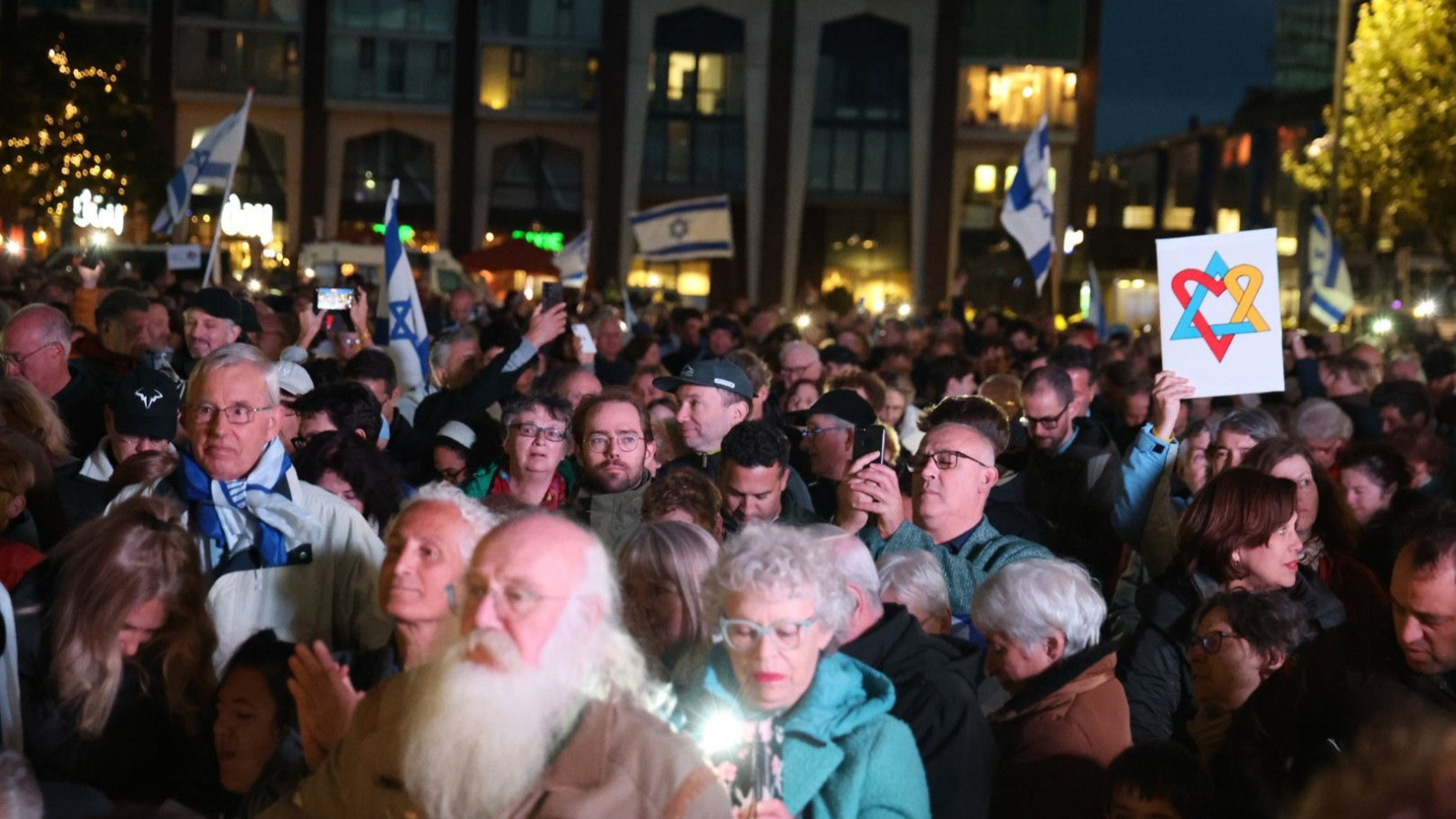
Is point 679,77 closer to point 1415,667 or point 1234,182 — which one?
point 1234,182

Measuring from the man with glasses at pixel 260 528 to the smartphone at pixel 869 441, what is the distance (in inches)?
78.3

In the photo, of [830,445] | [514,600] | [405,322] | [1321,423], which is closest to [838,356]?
[405,322]

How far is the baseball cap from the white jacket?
2.38 metres

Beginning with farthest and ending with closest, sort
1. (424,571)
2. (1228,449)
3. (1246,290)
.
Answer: (1246,290)
(1228,449)
(424,571)

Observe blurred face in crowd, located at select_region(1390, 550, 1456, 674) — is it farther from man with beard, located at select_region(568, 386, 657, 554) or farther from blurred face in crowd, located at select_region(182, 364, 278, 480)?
blurred face in crowd, located at select_region(182, 364, 278, 480)

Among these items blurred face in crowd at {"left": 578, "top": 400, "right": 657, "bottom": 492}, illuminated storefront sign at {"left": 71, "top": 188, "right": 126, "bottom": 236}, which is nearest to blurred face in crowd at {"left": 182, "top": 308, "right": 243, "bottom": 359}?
blurred face in crowd at {"left": 578, "top": 400, "right": 657, "bottom": 492}

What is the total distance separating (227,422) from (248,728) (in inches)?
52.3

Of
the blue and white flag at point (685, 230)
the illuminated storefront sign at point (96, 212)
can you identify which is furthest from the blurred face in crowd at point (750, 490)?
the illuminated storefront sign at point (96, 212)

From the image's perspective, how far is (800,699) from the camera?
12.3ft

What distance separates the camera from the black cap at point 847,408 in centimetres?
828

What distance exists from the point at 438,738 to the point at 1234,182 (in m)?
74.5

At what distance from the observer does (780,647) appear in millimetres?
3686

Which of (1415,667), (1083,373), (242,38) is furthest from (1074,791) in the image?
(242,38)

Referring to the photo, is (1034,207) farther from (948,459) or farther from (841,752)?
(841,752)
